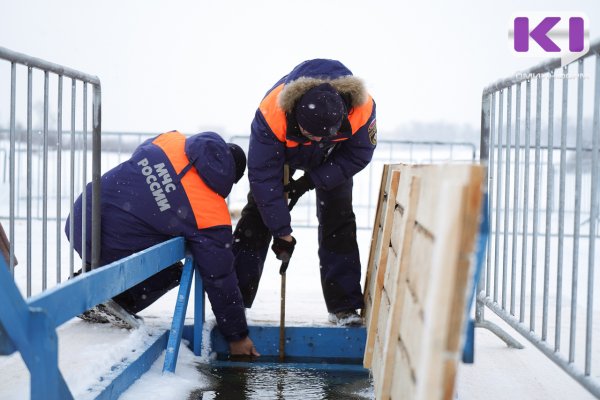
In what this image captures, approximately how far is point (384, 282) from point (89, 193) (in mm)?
1720

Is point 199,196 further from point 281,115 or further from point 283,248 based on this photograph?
point 283,248

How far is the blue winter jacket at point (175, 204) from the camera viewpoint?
10.4ft

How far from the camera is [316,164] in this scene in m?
3.86

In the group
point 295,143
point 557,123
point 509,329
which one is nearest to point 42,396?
point 295,143

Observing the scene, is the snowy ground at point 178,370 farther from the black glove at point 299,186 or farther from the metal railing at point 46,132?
the black glove at point 299,186

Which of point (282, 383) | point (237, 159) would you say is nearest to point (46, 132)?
point (237, 159)

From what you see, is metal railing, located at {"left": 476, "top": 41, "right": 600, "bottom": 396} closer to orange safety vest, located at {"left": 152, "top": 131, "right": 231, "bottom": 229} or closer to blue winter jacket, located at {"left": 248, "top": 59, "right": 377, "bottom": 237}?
blue winter jacket, located at {"left": 248, "top": 59, "right": 377, "bottom": 237}

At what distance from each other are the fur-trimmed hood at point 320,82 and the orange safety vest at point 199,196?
628 mm

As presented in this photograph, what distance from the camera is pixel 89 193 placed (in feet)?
11.2

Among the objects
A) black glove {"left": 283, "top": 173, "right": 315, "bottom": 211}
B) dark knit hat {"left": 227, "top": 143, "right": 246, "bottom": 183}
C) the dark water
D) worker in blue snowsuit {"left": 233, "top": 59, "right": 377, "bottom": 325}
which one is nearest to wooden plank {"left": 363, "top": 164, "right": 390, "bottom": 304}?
worker in blue snowsuit {"left": 233, "top": 59, "right": 377, "bottom": 325}

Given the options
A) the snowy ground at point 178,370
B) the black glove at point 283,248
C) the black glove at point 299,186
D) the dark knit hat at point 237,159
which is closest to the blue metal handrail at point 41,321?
the snowy ground at point 178,370

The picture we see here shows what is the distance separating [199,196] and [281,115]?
69 centimetres

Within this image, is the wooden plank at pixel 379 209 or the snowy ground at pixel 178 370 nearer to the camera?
the snowy ground at pixel 178 370

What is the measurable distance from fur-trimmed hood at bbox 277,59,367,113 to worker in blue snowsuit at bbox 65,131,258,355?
1.43ft
